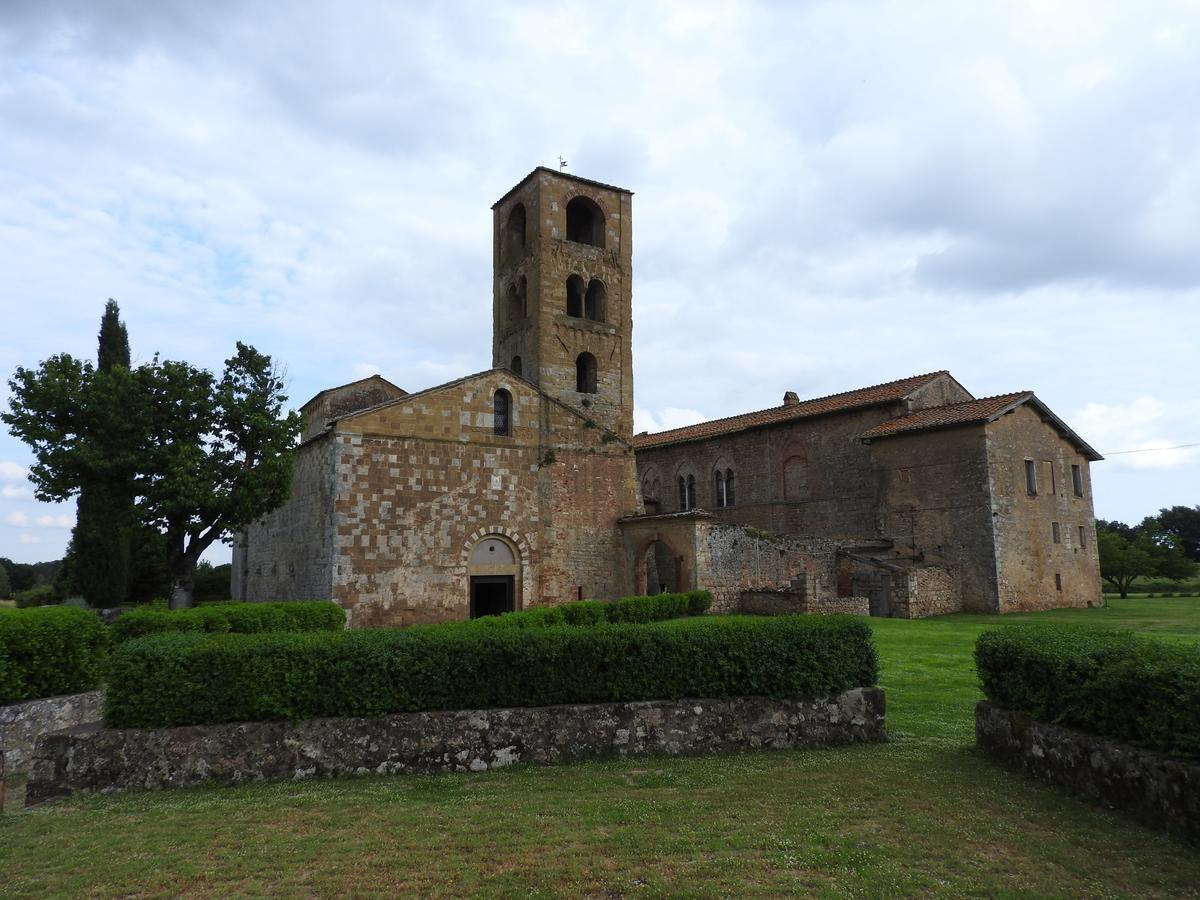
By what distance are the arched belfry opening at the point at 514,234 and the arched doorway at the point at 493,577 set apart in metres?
13.2

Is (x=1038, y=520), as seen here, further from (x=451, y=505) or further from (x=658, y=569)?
(x=451, y=505)

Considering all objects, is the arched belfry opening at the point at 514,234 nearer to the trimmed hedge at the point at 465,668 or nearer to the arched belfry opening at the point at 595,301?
the arched belfry opening at the point at 595,301

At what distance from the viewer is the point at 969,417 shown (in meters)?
28.5

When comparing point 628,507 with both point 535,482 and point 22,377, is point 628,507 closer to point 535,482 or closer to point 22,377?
point 535,482

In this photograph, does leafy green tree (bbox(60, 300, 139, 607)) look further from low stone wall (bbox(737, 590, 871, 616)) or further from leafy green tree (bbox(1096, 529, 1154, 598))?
leafy green tree (bbox(1096, 529, 1154, 598))

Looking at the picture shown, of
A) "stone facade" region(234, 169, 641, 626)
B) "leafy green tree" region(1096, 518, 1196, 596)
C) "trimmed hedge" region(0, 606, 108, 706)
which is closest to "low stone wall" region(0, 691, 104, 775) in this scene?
"trimmed hedge" region(0, 606, 108, 706)

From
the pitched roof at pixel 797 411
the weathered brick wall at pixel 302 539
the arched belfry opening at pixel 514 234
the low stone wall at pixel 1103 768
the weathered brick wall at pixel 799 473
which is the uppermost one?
the arched belfry opening at pixel 514 234

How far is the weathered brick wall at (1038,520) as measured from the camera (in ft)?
93.2

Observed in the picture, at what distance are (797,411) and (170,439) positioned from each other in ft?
84.7

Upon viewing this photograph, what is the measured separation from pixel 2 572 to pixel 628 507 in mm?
51894

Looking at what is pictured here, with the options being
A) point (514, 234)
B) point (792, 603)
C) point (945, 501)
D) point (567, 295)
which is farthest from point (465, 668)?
point (514, 234)

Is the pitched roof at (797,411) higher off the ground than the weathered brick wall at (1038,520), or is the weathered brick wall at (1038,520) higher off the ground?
the pitched roof at (797,411)

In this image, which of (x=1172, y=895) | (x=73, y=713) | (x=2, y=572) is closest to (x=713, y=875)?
(x=1172, y=895)

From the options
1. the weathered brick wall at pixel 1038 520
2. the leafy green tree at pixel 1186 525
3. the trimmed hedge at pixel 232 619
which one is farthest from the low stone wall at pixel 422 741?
the leafy green tree at pixel 1186 525
